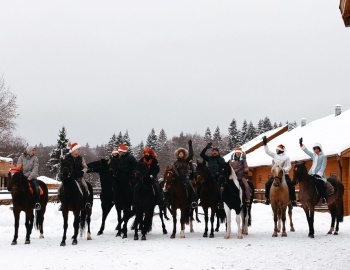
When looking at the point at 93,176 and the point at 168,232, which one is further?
the point at 93,176

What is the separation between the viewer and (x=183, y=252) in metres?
10.8

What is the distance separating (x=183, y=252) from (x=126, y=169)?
462 centimetres

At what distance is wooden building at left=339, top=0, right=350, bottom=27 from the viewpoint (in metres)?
7.80

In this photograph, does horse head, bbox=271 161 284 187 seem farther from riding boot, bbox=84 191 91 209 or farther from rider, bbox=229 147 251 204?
riding boot, bbox=84 191 91 209

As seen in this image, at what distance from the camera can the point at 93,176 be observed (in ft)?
332

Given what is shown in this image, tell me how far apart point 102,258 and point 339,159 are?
60.6ft

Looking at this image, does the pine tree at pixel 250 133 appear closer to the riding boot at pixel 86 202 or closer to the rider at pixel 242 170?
the rider at pixel 242 170

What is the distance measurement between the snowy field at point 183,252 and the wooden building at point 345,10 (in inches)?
180

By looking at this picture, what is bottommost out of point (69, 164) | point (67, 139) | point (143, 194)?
point (143, 194)

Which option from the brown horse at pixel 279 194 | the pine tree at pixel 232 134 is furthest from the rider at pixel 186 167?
the pine tree at pixel 232 134

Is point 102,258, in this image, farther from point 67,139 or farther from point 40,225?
point 67,139

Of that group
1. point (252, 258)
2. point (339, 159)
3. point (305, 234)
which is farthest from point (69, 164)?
point (339, 159)

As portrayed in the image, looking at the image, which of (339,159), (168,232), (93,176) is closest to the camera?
(168,232)

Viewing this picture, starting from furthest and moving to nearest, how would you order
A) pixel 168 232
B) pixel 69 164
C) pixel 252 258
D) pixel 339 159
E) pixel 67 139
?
pixel 67 139
pixel 339 159
pixel 168 232
pixel 69 164
pixel 252 258
